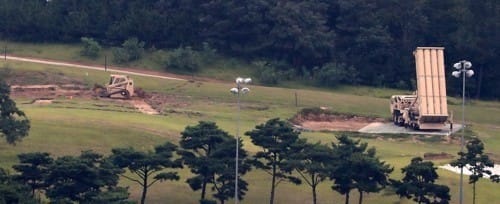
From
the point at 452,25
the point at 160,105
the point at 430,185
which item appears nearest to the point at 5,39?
the point at 160,105

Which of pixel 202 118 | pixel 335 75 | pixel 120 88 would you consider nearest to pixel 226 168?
pixel 202 118

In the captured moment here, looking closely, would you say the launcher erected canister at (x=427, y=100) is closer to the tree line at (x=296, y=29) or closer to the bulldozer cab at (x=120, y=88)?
the bulldozer cab at (x=120, y=88)

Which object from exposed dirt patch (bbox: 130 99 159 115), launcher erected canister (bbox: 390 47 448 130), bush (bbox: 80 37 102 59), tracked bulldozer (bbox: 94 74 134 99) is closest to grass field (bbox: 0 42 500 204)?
exposed dirt patch (bbox: 130 99 159 115)

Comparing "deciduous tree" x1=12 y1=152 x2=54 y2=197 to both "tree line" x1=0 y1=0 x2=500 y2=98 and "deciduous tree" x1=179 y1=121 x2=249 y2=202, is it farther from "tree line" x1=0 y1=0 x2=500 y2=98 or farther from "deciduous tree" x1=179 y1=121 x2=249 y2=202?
"tree line" x1=0 y1=0 x2=500 y2=98

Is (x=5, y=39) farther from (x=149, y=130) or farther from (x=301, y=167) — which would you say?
(x=301, y=167)

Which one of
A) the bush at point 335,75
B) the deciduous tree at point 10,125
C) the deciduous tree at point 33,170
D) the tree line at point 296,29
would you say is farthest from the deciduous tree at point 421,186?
the tree line at point 296,29

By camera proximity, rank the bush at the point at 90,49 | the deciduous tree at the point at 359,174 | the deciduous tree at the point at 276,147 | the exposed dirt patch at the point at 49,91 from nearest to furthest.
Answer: the deciduous tree at the point at 359,174 < the deciduous tree at the point at 276,147 < the exposed dirt patch at the point at 49,91 < the bush at the point at 90,49

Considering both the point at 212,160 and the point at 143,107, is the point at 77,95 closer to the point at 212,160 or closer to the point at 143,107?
the point at 143,107
